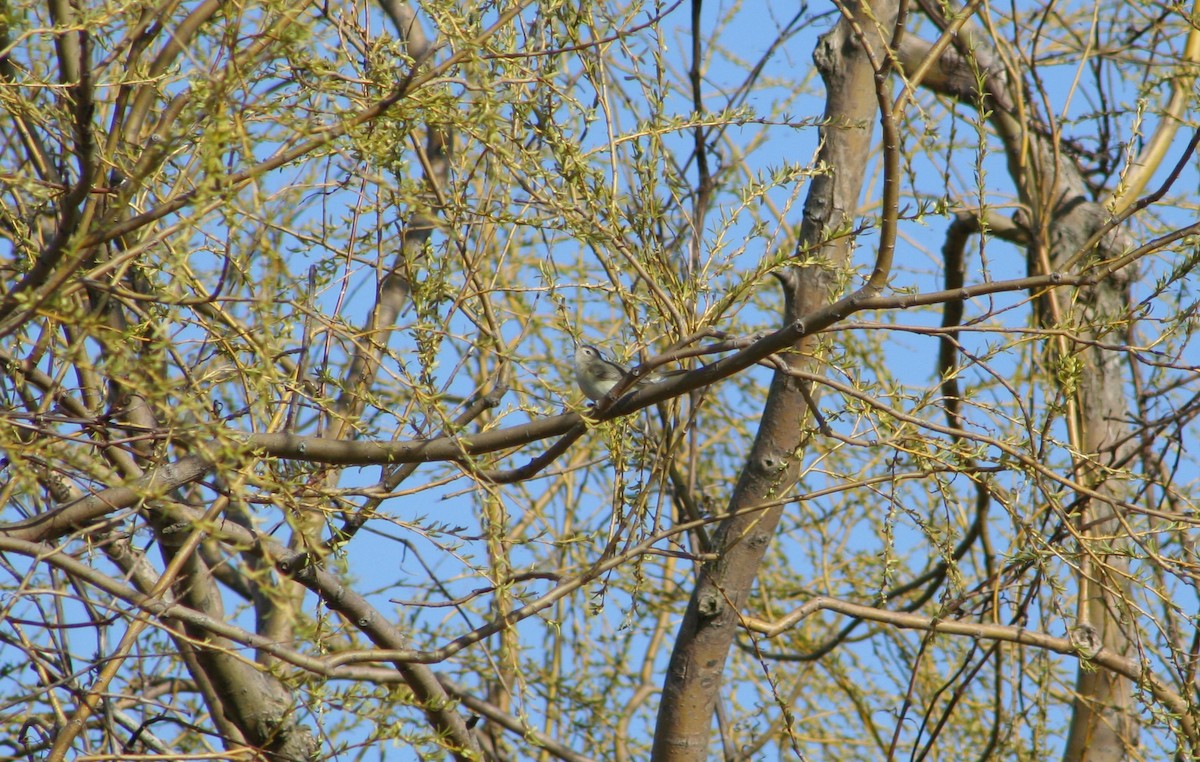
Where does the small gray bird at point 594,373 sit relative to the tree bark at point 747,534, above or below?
above

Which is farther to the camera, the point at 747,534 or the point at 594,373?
the point at 594,373

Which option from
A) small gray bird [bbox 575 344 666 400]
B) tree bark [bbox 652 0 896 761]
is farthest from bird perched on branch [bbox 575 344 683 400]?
tree bark [bbox 652 0 896 761]

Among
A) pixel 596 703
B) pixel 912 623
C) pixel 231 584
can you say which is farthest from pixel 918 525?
pixel 231 584

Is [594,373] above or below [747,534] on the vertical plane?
above

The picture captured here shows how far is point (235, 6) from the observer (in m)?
2.01

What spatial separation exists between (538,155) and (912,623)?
1.86m

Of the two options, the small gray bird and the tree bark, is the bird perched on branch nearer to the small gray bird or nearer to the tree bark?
the small gray bird

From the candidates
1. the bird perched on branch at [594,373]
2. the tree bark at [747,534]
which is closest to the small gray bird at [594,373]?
the bird perched on branch at [594,373]

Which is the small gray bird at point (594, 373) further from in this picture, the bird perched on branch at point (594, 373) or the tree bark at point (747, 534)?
the tree bark at point (747, 534)

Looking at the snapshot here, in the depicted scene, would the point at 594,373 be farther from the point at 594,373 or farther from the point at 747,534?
the point at 747,534

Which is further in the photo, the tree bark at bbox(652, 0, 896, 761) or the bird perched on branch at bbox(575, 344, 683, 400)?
the bird perched on branch at bbox(575, 344, 683, 400)

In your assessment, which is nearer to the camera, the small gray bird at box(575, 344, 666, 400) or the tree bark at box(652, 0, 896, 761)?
the tree bark at box(652, 0, 896, 761)

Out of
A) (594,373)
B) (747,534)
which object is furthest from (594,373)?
(747,534)

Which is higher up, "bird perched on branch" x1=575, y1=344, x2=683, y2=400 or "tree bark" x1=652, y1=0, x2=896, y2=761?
"bird perched on branch" x1=575, y1=344, x2=683, y2=400
